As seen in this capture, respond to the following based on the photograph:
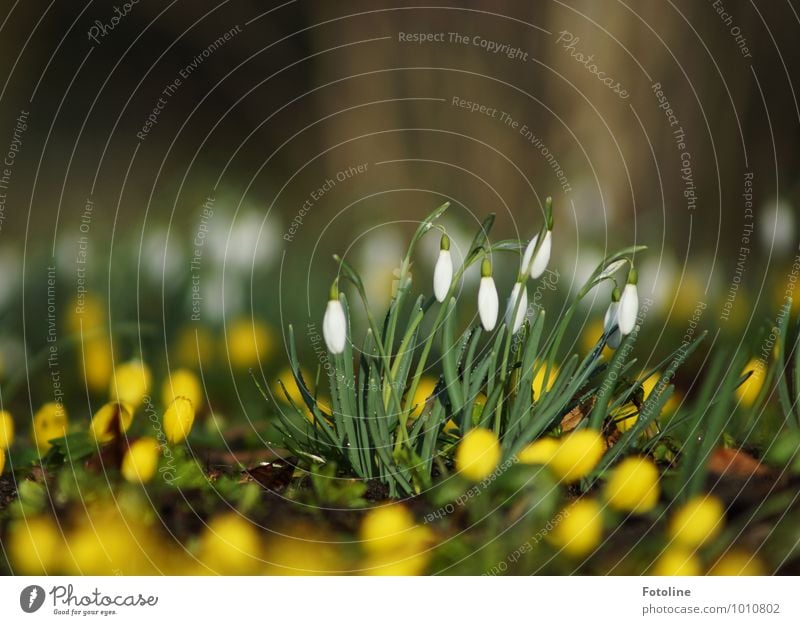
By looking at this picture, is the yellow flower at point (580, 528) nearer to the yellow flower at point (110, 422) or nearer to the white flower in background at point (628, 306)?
the white flower in background at point (628, 306)

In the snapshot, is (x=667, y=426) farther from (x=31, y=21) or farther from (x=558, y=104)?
(x=31, y=21)

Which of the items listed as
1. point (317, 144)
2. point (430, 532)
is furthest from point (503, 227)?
point (430, 532)

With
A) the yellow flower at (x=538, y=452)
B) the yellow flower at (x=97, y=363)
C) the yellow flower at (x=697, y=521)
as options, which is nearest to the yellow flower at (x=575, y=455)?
the yellow flower at (x=538, y=452)

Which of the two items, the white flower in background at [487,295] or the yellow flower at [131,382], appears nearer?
the white flower in background at [487,295]

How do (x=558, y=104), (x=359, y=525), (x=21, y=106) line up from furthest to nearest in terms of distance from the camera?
(x=558, y=104) → (x=21, y=106) → (x=359, y=525)

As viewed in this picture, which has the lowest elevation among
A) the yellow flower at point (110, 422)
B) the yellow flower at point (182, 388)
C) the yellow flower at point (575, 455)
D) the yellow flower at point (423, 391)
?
the yellow flower at point (575, 455)

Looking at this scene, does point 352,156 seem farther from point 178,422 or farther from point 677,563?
point 677,563
